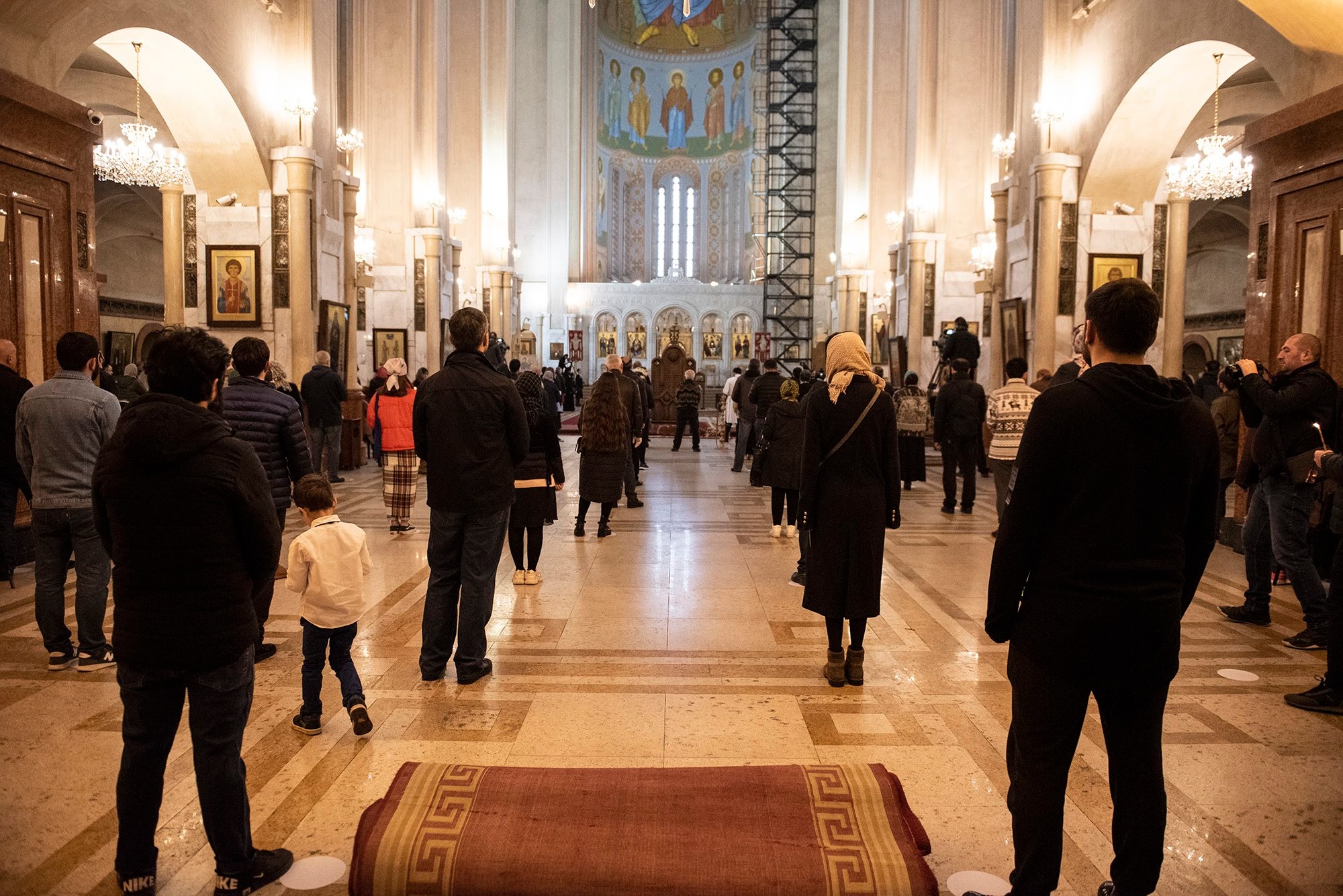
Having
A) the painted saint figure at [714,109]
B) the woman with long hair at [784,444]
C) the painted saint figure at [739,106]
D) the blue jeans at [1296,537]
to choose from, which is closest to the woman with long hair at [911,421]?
the woman with long hair at [784,444]

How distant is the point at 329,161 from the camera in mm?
12930

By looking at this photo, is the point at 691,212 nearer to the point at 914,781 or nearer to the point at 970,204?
the point at 970,204

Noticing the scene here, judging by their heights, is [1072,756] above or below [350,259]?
below

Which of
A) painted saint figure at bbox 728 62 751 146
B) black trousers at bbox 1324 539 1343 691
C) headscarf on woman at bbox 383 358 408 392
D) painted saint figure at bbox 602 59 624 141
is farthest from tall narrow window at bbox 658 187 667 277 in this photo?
black trousers at bbox 1324 539 1343 691

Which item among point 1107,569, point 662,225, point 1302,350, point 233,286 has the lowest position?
point 1107,569

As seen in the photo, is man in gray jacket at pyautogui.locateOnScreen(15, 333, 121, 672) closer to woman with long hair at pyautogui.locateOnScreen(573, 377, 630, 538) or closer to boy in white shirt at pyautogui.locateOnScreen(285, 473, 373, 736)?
boy in white shirt at pyautogui.locateOnScreen(285, 473, 373, 736)

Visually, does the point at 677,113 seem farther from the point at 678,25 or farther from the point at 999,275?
the point at 999,275

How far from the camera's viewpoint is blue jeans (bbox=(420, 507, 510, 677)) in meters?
4.42

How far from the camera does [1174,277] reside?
11.5m

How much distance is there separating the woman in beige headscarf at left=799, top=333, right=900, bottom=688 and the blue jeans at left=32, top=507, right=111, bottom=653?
360 cm

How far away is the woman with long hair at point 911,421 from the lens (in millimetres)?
10609

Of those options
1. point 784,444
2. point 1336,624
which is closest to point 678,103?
point 784,444

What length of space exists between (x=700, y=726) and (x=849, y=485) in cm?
132

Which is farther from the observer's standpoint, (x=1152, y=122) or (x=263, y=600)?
(x=1152, y=122)
